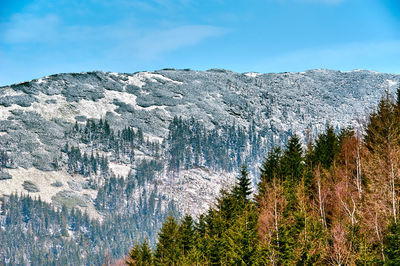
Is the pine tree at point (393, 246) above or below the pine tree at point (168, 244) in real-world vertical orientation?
above

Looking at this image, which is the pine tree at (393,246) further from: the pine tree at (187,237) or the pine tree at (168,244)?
the pine tree at (168,244)

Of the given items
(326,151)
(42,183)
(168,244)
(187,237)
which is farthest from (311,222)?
(42,183)

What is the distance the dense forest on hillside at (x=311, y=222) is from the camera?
25.0 m

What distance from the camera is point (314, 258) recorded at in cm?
2494

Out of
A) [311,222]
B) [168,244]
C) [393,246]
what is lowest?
[168,244]

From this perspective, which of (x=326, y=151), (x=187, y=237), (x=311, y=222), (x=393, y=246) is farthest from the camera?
(x=326, y=151)

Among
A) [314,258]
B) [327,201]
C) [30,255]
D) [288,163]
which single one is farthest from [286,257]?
[30,255]

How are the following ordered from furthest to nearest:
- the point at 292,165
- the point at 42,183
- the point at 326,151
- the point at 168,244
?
the point at 42,183
the point at 326,151
the point at 292,165
the point at 168,244

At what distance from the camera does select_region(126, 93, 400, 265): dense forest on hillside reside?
25.0 meters

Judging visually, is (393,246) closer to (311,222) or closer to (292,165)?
(311,222)

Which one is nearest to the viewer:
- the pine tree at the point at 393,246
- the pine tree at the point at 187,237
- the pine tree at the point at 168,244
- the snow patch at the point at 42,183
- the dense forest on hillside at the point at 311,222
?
the pine tree at the point at 393,246

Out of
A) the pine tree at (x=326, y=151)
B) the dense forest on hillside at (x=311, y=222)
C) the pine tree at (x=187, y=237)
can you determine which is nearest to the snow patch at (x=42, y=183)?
the pine tree at (x=187, y=237)

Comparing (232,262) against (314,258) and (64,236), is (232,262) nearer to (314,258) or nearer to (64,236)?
(314,258)

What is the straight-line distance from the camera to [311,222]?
93.0ft
